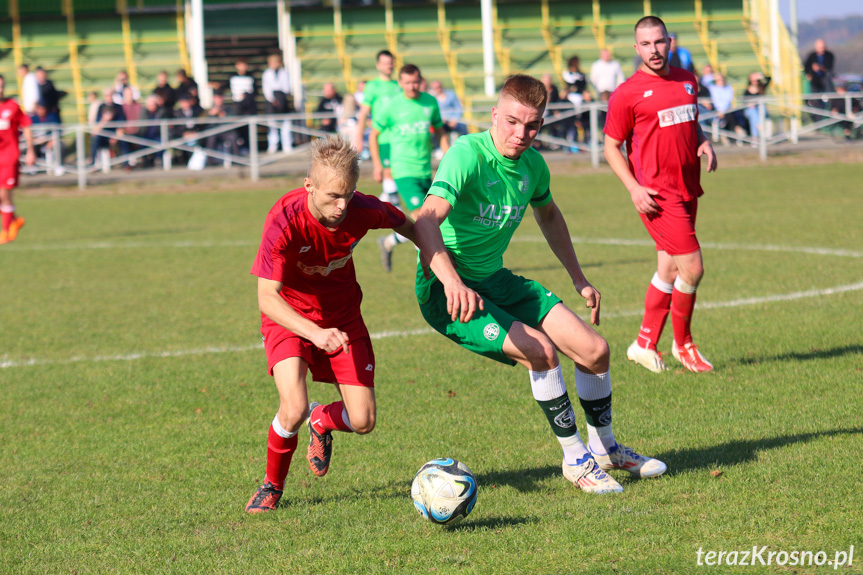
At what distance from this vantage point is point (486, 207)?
4.47 metres

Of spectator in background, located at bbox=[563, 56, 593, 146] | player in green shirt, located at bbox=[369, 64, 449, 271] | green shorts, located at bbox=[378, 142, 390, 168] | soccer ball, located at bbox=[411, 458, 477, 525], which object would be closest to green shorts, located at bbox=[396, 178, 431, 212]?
player in green shirt, located at bbox=[369, 64, 449, 271]

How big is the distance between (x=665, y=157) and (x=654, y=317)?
108 cm

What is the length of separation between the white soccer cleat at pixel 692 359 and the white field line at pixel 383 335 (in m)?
1.57

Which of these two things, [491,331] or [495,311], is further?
[495,311]

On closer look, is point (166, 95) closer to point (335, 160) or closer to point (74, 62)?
point (74, 62)

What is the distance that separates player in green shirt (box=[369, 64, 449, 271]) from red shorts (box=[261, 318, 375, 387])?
18.9 ft

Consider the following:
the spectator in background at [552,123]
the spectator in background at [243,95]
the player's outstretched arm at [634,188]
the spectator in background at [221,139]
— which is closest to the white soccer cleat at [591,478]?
the player's outstretched arm at [634,188]

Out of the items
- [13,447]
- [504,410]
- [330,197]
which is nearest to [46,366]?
[13,447]

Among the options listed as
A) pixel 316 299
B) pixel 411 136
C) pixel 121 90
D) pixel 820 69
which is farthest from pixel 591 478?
pixel 121 90

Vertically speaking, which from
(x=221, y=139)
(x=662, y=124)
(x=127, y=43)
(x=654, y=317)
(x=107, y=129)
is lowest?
(x=654, y=317)

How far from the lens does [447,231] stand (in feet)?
14.9

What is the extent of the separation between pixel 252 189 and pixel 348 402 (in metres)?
16.0

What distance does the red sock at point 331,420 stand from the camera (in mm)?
4594

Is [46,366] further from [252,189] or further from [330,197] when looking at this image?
[252,189]
